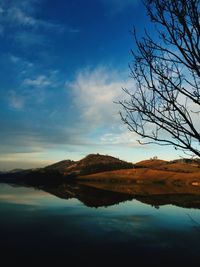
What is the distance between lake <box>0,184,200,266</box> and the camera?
2255 centimetres

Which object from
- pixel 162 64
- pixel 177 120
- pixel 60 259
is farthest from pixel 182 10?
pixel 60 259

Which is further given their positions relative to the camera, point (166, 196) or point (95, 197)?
point (166, 196)

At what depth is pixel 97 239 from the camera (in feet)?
90.3

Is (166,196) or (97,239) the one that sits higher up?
(166,196)

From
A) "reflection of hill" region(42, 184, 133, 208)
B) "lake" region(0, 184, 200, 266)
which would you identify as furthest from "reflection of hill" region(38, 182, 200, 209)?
"lake" region(0, 184, 200, 266)

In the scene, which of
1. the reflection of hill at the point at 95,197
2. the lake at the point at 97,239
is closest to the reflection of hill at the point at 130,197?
the reflection of hill at the point at 95,197

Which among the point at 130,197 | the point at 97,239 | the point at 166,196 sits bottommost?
the point at 97,239

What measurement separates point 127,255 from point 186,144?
660 inches

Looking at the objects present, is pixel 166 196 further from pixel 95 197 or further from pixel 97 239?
pixel 97 239

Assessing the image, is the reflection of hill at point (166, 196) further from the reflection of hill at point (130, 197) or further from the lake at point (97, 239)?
the lake at point (97, 239)

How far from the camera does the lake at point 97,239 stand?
22.5 metres

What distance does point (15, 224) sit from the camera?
1341 inches

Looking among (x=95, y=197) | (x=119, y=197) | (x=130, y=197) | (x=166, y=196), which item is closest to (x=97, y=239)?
(x=95, y=197)

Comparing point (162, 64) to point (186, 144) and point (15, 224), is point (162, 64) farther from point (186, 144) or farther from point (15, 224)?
point (15, 224)
